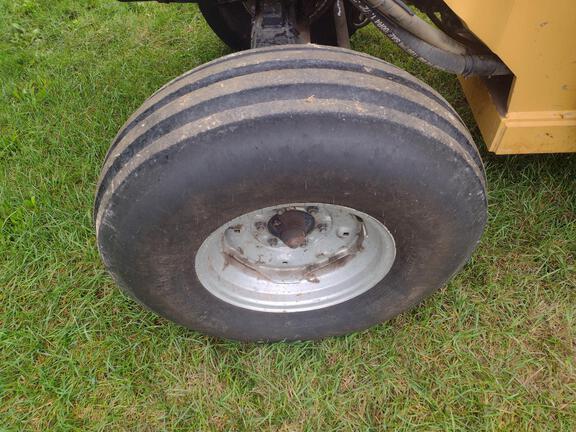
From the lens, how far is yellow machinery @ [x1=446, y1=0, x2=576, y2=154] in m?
1.54

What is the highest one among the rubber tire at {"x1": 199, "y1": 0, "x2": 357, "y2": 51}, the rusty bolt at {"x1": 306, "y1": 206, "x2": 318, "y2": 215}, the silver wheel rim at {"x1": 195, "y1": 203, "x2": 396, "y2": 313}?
the rubber tire at {"x1": 199, "y1": 0, "x2": 357, "y2": 51}

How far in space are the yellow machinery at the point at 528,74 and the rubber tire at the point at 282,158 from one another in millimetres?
271

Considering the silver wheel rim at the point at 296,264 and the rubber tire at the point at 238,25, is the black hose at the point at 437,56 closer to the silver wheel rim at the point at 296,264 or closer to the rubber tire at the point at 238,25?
the silver wheel rim at the point at 296,264

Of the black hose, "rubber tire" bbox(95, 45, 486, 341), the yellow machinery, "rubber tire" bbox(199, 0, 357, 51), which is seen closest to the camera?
"rubber tire" bbox(95, 45, 486, 341)

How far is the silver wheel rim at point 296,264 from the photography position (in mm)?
1805

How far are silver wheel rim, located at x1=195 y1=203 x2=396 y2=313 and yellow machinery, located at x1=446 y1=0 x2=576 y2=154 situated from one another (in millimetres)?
586

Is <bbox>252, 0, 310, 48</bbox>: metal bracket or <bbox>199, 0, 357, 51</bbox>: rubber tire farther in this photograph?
<bbox>199, 0, 357, 51</bbox>: rubber tire

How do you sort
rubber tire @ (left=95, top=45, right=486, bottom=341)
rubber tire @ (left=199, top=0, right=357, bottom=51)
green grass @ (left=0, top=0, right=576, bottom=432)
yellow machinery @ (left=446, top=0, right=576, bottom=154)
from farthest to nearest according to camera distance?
rubber tire @ (left=199, top=0, right=357, bottom=51), green grass @ (left=0, top=0, right=576, bottom=432), yellow machinery @ (left=446, top=0, right=576, bottom=154), rubber tire @ (left=95, top=45, right=486, bottom=341)

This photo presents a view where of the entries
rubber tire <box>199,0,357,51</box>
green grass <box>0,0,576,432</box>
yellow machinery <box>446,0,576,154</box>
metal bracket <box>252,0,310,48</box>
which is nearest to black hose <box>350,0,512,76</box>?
yellow machinery <box>446,0,576,154</box>

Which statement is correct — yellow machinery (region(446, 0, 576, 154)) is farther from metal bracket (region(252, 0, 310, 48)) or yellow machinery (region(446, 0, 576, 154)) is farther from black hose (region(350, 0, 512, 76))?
metal bracket (region(252, 0, 310, 48))

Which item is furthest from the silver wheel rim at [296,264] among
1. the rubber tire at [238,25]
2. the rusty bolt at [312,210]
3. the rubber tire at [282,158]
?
the rubber tire at [238,25]

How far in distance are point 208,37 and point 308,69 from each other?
220cm

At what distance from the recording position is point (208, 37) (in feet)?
11.4

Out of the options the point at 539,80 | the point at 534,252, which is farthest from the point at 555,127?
the point at 534,252
